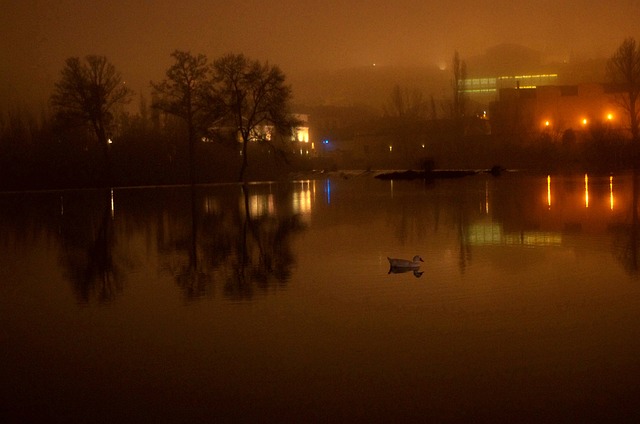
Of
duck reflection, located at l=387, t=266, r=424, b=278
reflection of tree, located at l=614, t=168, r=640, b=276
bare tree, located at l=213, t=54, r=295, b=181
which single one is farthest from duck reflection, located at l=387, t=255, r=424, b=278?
bare tree, located at l=213, t=54, r=295, b=181

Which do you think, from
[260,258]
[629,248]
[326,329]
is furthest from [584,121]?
[326,329]

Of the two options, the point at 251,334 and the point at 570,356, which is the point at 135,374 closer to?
the point at 251,334

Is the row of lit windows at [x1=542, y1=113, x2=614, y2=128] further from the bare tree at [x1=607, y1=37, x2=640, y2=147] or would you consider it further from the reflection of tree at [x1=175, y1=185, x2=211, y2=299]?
the reflection of tree at [x1=175, y1=185, x2=211, y2=299]

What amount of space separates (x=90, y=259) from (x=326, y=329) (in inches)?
303

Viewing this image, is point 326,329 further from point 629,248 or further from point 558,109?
point 558,109

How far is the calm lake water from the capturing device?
5.62 m

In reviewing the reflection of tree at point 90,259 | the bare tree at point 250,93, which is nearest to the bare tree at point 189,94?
the bare tree at point 250,93

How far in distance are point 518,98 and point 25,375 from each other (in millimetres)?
85989

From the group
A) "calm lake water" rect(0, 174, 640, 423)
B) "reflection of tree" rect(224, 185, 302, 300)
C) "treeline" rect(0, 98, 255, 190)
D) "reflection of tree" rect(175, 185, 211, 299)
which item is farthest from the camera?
"treeline" rect(0, 98, 255, 190)

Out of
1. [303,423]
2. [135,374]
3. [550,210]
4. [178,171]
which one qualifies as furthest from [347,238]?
[178,171]

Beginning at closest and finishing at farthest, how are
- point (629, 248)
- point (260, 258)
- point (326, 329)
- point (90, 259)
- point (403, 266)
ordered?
1. point (326, 329)
2. point (403, 266)
3. point (629, 248)
4. point (260, 258)
5. point (90, 259)

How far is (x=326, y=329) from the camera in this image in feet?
25.6

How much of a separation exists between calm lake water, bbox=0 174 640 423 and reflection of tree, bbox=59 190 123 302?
0.08 meters

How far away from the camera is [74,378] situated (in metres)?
6.39
